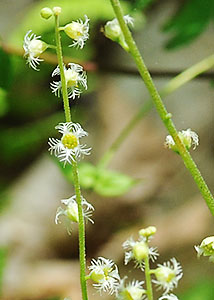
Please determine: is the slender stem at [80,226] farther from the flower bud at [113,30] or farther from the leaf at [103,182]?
the leaf at [103,182]

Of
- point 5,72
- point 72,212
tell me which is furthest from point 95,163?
point 72,212

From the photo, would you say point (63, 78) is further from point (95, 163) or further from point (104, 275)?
point (95, 163)

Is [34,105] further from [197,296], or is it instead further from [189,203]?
[197,296]

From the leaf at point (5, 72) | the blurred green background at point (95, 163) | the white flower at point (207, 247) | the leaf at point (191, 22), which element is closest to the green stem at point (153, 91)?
the white flower at point (207, 247)

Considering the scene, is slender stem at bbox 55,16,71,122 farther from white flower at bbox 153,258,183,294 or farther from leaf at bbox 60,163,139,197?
leaf at bbox 60,163,139,197

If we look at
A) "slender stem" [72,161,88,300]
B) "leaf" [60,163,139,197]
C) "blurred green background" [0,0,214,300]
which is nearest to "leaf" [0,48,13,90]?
"leaf" [60,163,139,197]

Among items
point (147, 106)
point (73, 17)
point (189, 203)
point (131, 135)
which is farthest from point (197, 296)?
point (131, 135)
